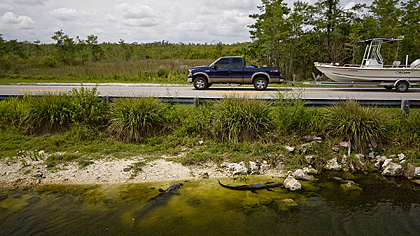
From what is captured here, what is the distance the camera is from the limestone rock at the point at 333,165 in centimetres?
865

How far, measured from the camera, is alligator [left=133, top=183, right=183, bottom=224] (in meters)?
6.14

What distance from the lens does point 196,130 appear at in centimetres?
1012

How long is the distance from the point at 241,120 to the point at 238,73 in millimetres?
8325

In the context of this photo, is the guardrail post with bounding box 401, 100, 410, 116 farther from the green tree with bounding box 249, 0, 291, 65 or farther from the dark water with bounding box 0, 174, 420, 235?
the green tree with bounding box 249, 0, 291, 65

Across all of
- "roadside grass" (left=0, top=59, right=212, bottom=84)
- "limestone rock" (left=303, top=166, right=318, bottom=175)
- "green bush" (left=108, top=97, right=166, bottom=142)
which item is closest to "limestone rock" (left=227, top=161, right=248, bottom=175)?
"limestone rock" (left=303, top=166, right=318, bottom=175)

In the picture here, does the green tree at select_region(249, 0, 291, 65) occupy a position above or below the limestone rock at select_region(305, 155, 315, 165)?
above

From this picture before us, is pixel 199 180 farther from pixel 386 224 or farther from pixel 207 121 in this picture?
pixel 386 224

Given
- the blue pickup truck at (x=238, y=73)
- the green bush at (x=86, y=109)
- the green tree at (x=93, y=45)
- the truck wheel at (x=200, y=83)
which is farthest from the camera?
the green tree at (x=93, y=45)

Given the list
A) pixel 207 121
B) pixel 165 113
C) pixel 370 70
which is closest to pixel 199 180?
pixel 207 121

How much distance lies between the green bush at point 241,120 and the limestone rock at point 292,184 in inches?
93.2

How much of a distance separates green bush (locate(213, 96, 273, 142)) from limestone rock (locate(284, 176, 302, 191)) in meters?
2.37

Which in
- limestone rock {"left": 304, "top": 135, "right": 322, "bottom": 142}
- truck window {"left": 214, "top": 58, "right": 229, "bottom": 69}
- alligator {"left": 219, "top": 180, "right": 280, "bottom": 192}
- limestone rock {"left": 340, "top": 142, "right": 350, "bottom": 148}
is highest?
truck window {"left": 214, "top": 58, "right": 229, "bottom": 69}

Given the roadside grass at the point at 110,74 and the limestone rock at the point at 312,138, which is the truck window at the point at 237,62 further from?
the limestone rock at the point at 312,138

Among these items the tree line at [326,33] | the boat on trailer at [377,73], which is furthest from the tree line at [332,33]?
the boat on trailer at [377,73]
